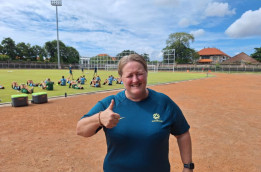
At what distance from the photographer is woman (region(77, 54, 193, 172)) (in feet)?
5.15

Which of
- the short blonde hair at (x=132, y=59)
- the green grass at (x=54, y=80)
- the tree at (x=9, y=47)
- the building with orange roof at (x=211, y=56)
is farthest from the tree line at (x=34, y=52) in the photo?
the short blonde hair at (x=132, y=59)

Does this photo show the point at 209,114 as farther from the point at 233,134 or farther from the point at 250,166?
the point at 250,166

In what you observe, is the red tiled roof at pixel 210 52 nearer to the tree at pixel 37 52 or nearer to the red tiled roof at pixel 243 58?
the red tiled roof at pixel 243 58

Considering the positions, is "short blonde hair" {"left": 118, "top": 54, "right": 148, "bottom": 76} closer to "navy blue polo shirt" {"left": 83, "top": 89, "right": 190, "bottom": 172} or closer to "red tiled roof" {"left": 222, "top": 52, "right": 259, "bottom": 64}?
"navy blue polo shirt" {"left": 83, "top": 89, "right": 190, "bottom": 172}

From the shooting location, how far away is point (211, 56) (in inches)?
3654

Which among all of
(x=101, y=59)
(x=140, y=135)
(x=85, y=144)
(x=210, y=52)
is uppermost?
(x=210, y=52)

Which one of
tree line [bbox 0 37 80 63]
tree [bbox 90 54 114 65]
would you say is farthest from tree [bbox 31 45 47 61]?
tree [bbox 90 54 114 65]

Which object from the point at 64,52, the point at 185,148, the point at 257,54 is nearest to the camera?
the point at 185,148

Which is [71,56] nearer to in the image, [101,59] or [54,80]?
[101,59]

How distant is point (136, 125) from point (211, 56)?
340 feet

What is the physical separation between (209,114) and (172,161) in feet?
15.5

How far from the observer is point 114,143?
1640 mm

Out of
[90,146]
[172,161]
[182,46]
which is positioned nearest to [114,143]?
[172,161]

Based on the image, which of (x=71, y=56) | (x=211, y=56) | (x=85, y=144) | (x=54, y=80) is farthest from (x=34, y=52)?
(x=211, y=56)
